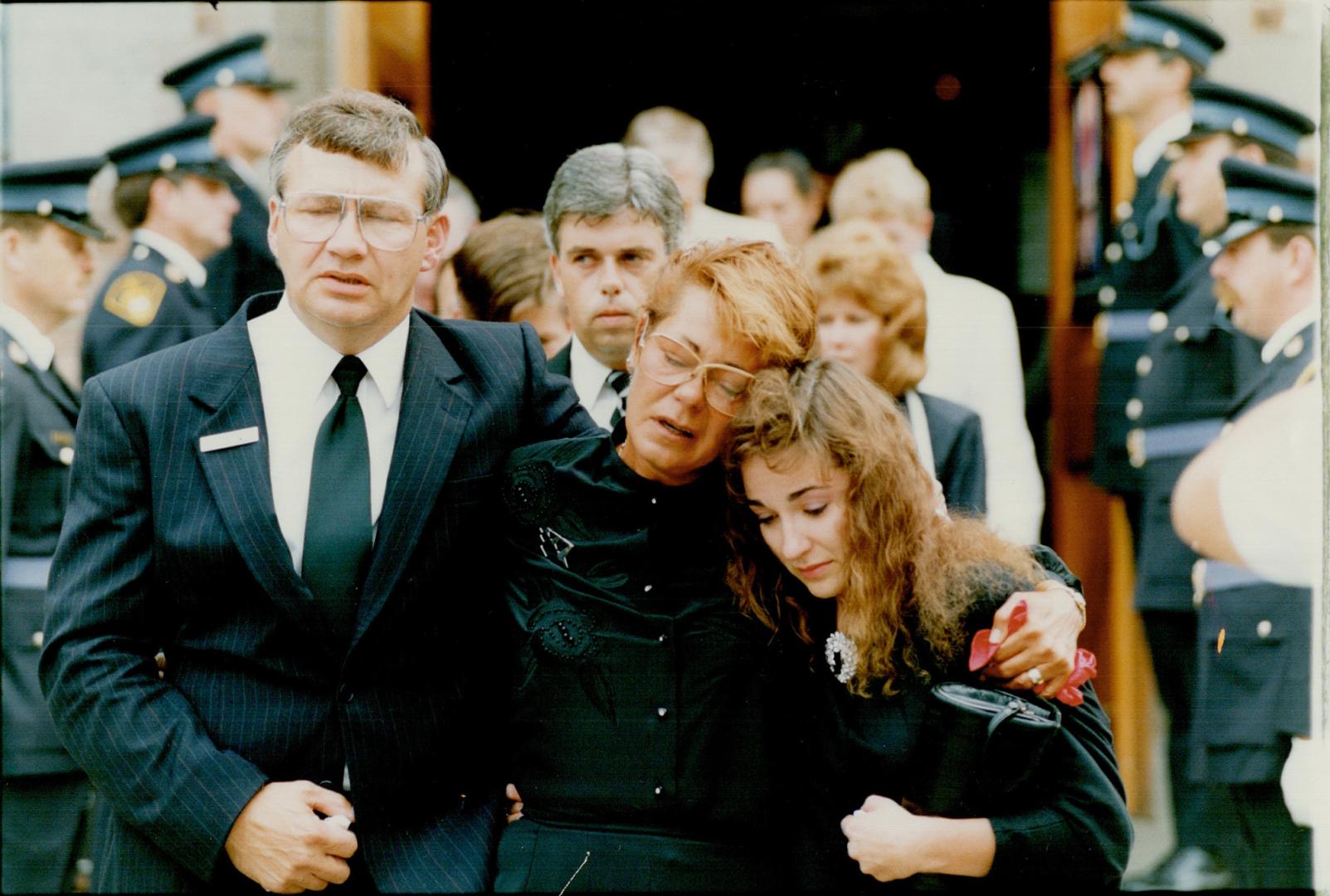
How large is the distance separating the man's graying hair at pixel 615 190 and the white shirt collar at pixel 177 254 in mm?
1399

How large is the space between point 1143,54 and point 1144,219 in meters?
0.50

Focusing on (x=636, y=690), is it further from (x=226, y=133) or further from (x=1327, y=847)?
(x=226, y=133)

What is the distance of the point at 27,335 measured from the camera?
4.11 metres

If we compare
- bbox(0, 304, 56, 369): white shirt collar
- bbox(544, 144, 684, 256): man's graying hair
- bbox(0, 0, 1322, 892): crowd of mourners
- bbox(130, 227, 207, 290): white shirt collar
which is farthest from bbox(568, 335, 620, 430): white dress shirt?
bbox(0, 304, 56, 369): white shirt collar

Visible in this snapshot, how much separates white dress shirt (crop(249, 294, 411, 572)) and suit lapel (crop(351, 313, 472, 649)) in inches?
1.2

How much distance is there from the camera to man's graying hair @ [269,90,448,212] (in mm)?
2508

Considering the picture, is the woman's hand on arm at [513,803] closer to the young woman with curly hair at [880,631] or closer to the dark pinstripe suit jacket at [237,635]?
the dark pinstripe suit jacket at [237,635]

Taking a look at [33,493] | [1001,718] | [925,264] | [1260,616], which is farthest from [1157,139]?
[33,493]

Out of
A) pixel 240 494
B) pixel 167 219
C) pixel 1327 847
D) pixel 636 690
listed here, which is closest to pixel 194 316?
pixel 167 219

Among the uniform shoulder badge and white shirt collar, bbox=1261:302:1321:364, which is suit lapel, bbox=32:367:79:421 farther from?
white shirt collar, bbox=1261:302:1321:364

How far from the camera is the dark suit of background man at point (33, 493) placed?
4.07m

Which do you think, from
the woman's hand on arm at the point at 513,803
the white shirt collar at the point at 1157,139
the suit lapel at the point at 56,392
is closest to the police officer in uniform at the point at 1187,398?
the white shirt collar at the point at 1157,139

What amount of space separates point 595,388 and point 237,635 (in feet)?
3.63

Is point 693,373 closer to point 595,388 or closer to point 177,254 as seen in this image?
point 595,388
